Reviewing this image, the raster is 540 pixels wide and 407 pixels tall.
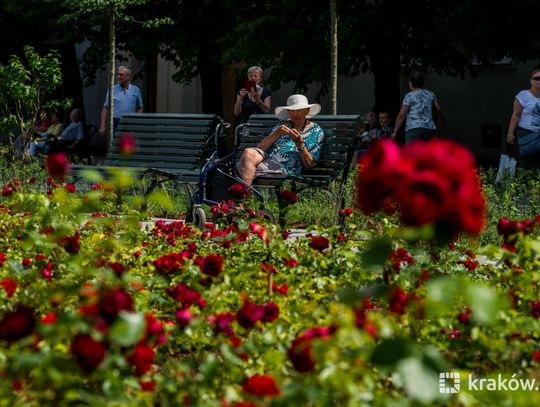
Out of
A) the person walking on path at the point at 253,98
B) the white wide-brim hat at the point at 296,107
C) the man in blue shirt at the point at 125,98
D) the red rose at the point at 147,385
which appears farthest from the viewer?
the man in blue shirt at the point at 125,98

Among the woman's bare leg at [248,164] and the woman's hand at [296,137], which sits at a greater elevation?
the woman's hand at [296,137]

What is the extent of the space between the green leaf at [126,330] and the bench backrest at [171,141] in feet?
26.4

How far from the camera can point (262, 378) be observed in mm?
2549

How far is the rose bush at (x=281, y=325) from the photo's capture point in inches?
96.8

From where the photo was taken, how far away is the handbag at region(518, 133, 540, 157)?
12.6 metres

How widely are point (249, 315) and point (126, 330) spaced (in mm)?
782

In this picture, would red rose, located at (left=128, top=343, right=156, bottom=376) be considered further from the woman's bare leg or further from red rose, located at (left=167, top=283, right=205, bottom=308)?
the woman's bare leg

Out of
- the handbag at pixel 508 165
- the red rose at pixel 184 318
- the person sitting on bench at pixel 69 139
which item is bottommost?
the person sitting on bench at pixel 69 139

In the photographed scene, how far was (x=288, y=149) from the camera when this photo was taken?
9555mm

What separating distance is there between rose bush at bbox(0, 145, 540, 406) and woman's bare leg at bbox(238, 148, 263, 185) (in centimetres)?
398

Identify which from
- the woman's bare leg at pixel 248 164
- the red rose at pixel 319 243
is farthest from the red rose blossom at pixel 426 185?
the woman's bare leg at pixel 248 164

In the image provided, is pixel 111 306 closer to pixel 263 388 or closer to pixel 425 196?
pixel 263 388

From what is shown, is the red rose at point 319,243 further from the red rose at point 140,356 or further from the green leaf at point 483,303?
the green leaf at point 483,303

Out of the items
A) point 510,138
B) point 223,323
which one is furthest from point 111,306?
point 510,138
